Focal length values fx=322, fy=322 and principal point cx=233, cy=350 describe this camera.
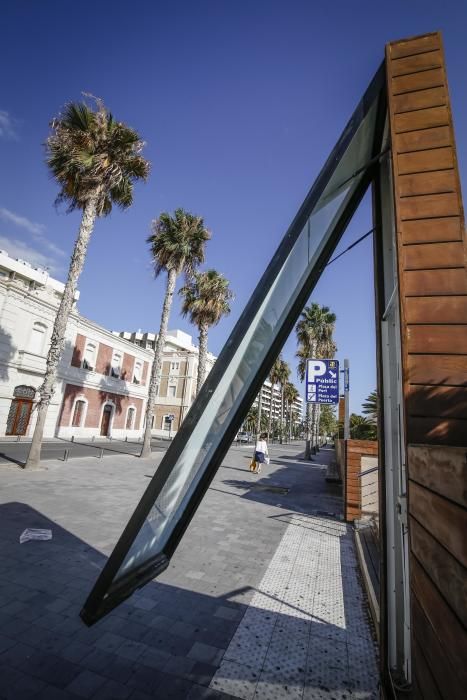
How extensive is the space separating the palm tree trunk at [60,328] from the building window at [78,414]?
1598 centimetres

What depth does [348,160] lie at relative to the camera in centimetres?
253

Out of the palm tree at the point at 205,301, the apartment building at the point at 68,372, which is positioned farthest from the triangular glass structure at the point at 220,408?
the apartment building at the point at 68,372

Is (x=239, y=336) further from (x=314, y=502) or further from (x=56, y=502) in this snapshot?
(x=314, y=502)

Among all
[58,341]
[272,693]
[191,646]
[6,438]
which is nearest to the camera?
[272,693]

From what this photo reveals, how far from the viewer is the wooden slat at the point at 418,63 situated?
106 inches

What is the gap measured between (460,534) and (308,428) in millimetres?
27092

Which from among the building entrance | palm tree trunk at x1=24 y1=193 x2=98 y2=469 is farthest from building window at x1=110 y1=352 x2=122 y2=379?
palm tree trunk at x1=24 y1=193 x2=98 y2=469

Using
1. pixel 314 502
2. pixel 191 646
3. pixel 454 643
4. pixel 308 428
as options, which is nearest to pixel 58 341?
pixel 314 502

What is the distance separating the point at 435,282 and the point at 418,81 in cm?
181

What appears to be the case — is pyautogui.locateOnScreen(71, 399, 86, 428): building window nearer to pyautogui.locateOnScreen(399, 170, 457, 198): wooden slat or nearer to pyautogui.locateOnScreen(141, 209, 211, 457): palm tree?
pyautogui.locateOnScreen(141, 209, 211, 457): palm tree

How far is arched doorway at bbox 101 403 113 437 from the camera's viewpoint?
3102 centimetres

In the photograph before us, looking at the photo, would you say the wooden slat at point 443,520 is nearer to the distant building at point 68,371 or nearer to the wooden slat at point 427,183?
the wooden slat at point 427,183

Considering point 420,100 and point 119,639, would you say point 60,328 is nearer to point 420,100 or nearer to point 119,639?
point 119,639

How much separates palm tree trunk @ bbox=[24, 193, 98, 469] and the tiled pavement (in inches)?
194
